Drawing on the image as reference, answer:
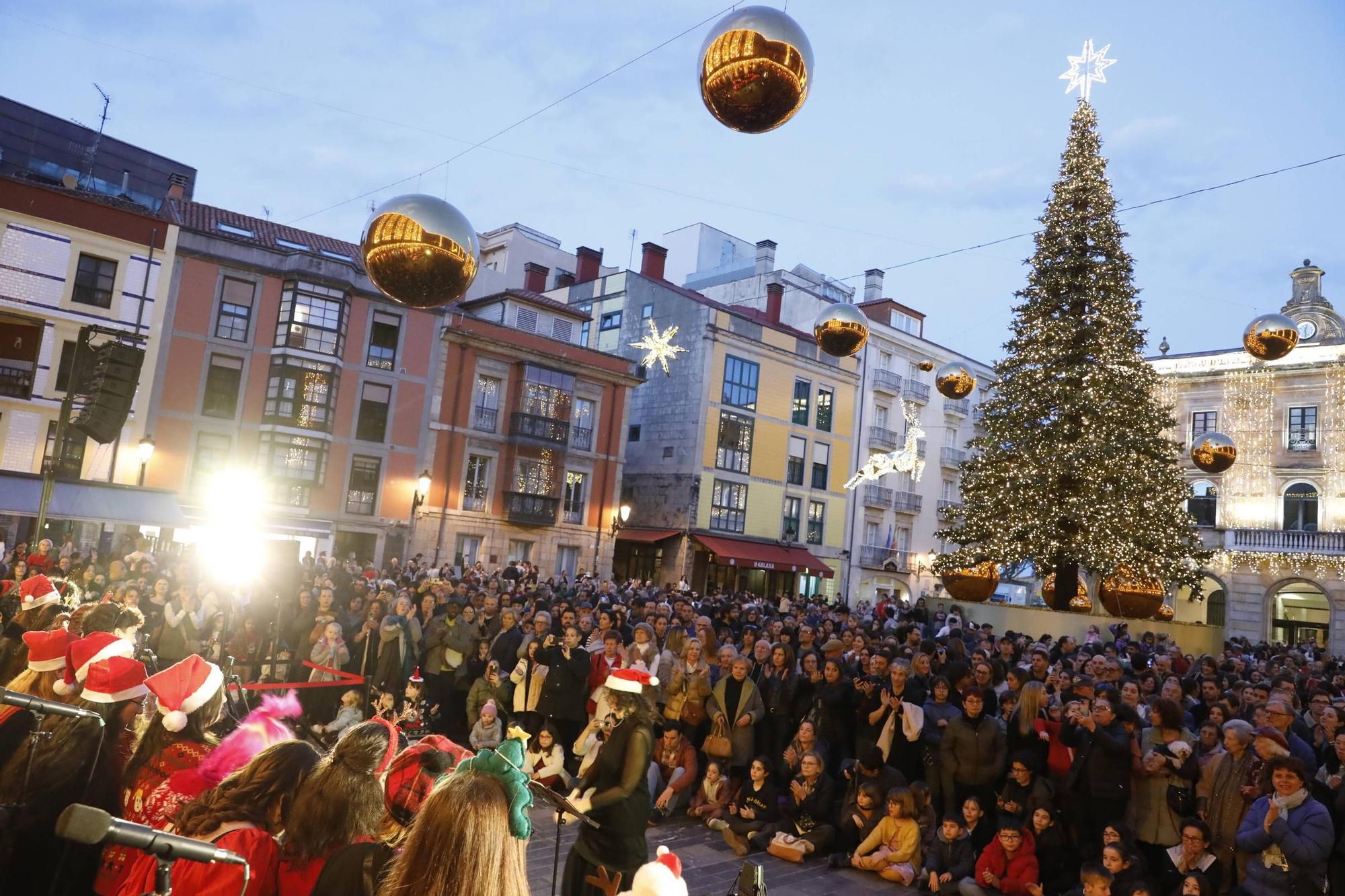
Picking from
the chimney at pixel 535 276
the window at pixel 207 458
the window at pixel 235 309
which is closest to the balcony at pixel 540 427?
the window at pixel 235 309

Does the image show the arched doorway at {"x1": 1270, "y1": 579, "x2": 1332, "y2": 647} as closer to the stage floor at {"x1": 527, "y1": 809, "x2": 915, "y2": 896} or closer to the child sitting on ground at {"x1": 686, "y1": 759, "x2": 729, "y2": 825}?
the child sitting on ground at {"x1": 686, "y1": 759, "x2": 729, "y2": 825}

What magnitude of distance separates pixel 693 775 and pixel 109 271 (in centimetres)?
2530

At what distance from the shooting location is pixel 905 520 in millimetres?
43594

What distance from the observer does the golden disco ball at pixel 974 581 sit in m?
20.9

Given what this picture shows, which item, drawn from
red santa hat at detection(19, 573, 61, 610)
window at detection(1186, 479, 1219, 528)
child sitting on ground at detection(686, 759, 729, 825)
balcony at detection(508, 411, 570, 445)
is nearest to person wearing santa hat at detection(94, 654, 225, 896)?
red santa hat at detection(19, 573, 61, 610)

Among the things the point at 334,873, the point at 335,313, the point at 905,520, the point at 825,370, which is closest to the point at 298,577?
the point at 335,313

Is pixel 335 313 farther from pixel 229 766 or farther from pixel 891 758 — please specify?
pixel 229 766

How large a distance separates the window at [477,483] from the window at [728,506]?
9653 mm

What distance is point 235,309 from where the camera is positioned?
27.3 meters

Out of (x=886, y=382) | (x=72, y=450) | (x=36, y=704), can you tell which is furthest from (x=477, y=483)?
(x=36, y=704)

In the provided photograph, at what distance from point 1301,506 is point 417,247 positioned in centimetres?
4028

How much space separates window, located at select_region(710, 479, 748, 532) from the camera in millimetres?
36094

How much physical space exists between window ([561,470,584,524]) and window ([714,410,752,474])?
20.1ft

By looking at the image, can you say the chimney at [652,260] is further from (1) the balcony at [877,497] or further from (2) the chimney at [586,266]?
(1) the balcony at [877,497]
